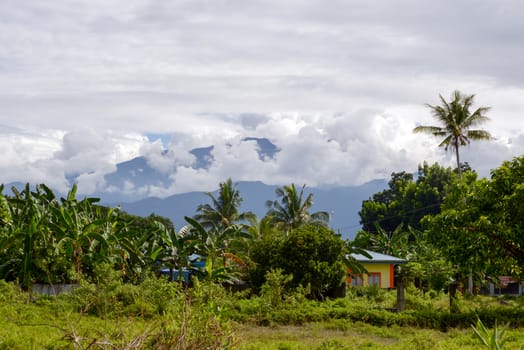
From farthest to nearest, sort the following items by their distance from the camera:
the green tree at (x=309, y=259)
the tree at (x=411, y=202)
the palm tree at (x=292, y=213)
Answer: the tree at (x=411, y=202) < the palm tree at (x=292, y=213) < the green tree at (x=309, y=259)

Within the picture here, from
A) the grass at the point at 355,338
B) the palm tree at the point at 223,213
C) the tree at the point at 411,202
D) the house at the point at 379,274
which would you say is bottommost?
the grass at the point at 355,338

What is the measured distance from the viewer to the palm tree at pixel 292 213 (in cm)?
4619

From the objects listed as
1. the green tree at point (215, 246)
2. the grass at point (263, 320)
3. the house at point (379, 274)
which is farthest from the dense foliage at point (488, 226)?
the house at point (379, 274)

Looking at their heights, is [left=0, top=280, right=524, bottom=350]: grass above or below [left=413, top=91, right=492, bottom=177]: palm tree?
below

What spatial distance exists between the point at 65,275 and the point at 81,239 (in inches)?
61.6

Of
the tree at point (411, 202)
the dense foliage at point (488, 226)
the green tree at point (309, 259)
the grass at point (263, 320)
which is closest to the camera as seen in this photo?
the grass at point (263, 320)

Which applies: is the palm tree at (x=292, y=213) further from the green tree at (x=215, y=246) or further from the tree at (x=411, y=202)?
the green tree at (x=215, y=246)

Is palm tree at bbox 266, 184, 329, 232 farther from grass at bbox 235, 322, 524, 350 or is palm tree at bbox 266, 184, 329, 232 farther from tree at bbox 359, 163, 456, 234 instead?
grass at bbox 235, 322, 524, 350

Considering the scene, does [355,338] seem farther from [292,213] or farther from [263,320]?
[292,213]

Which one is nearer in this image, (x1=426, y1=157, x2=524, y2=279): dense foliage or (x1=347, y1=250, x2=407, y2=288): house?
(x1=426, y1=157, x2=524, y2=279): dense foliage

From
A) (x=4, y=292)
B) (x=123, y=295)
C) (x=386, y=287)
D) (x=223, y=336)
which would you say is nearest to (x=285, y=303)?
(x=123, y=295)

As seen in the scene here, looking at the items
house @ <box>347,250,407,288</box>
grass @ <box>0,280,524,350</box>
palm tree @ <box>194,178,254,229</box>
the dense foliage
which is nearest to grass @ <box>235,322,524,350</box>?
grass @ <box>0,280,524,350</box>

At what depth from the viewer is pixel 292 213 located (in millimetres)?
46500

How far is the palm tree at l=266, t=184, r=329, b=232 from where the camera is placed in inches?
1818
